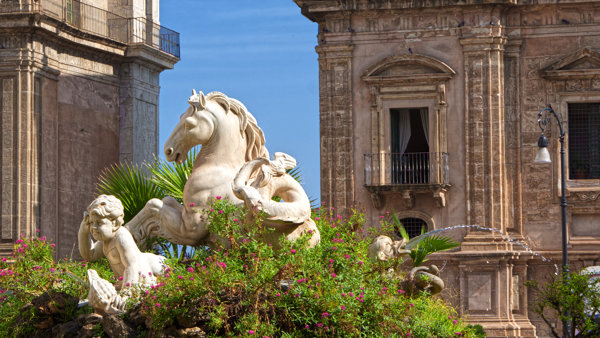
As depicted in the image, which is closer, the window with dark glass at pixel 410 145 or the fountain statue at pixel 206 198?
the fountain statue at pixel 206 198

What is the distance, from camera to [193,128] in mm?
12711

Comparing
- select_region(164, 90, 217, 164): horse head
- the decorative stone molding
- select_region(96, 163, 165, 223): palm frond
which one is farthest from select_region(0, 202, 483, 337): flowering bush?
the decorative stone molding

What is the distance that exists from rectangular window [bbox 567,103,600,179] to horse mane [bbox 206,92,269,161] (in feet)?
70.5

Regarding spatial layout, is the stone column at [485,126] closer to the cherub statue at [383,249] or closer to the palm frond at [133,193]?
the palm frond at [133,193]

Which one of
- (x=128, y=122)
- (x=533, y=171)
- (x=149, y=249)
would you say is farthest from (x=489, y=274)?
(x=149, y=249)

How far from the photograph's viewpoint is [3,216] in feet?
117

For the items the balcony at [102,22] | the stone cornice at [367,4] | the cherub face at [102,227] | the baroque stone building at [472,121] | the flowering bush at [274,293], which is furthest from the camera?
the balcony at [102,22]

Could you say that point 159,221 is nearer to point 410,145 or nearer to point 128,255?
point 128,255

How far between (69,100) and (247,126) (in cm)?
2514

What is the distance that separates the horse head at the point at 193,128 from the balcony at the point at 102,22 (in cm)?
2322

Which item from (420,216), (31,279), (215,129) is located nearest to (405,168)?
(420,216)

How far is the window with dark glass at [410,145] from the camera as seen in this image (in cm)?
3353

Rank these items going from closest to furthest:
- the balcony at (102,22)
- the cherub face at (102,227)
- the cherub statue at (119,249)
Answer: the cherub statue at (119,249), the cherub face at (102,227), the balcony at (102,22)

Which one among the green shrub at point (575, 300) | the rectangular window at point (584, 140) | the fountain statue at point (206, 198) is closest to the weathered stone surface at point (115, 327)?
the fountain statue at point (206, 198)
